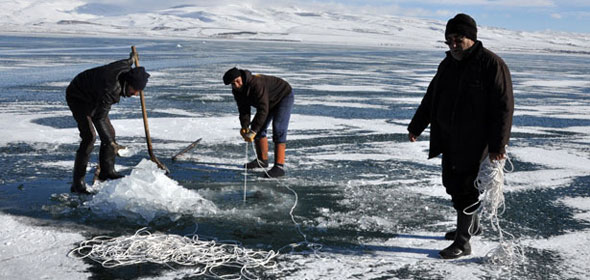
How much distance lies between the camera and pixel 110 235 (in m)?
4.16

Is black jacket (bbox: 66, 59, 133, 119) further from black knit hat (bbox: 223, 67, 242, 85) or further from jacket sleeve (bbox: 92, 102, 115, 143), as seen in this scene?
black knit hat (bbox: 223, 67, 242, 85)

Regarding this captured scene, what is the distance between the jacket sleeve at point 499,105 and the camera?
3.37 meters

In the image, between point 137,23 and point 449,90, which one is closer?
point 449,90

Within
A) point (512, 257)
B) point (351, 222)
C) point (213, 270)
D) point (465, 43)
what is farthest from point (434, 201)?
point (213, 270)

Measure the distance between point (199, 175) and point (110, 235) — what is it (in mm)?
1943

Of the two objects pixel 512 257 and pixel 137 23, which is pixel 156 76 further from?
pixel 137 23

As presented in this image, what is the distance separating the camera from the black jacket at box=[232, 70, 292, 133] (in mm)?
5793

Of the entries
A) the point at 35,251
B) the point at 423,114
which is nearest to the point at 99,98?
the point at 35,251

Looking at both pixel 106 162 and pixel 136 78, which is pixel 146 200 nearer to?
pixel 106 162

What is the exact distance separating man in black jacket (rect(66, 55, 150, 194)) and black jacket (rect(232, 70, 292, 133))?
1.17 m

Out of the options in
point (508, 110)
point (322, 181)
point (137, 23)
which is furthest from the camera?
point (137, 23)

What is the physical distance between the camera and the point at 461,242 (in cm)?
383

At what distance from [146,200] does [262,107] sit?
1775 millimetres

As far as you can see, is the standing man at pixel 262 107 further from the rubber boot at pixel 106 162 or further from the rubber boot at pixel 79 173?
the rubber boot at pixel 79 173
